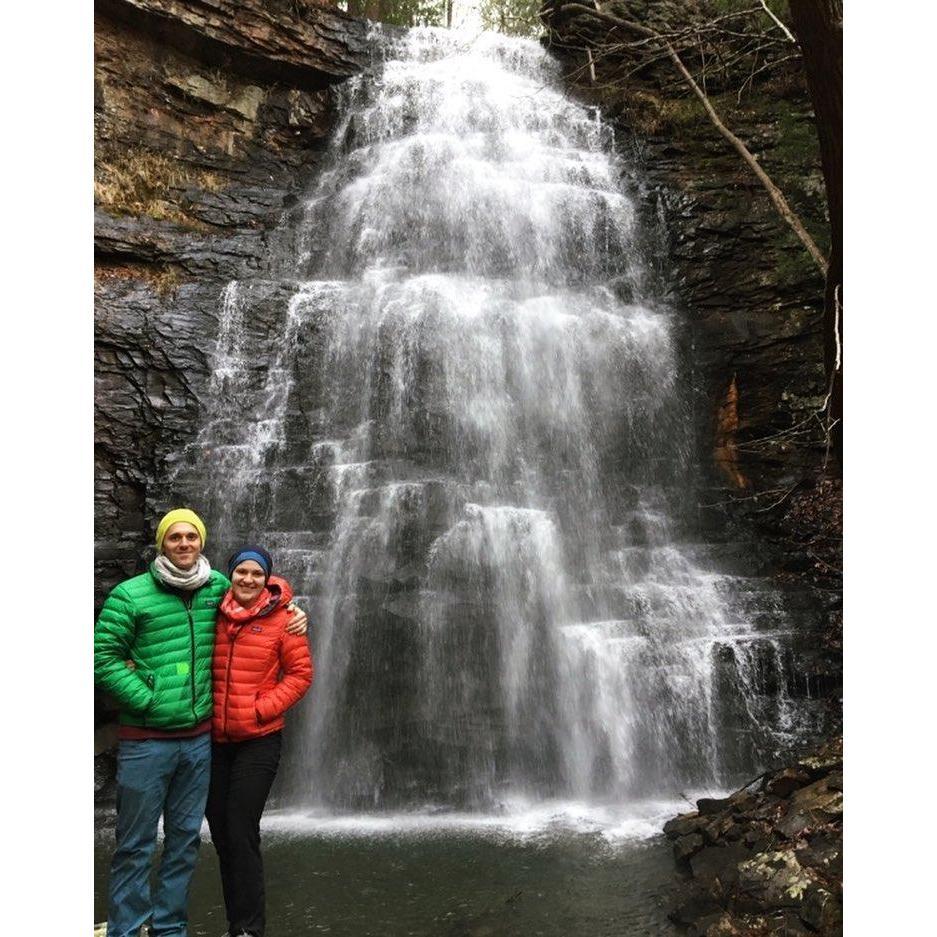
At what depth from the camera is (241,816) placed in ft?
12.5

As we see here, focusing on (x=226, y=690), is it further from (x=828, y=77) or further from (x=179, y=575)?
(x=828, y=77)

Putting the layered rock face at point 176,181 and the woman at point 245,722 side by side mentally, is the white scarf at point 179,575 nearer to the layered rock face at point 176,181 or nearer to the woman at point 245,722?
the woman at point 245,722

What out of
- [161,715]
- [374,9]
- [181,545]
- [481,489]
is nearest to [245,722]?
[161,715]

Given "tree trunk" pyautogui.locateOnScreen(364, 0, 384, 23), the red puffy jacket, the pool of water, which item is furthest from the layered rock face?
the red puffy jacket

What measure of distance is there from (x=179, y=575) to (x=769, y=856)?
11.0 feet

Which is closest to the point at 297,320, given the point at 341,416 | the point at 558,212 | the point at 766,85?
the point at 341,416

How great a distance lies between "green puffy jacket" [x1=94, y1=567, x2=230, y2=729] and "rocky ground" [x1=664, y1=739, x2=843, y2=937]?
109 inches

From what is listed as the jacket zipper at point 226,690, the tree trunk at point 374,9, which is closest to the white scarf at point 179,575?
the jacket zipper at point 226,690

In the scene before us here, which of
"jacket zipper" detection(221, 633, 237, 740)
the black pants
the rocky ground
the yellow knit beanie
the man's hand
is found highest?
the yellow knit beanie

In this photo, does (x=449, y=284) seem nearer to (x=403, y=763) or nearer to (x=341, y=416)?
(x=341, y=416)

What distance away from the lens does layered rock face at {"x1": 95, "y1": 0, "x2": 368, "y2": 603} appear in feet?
32.0

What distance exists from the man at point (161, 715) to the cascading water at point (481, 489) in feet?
11.6

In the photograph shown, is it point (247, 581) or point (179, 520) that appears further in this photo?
point (247, 581)

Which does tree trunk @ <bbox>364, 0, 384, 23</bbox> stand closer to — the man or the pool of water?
the pool of water
